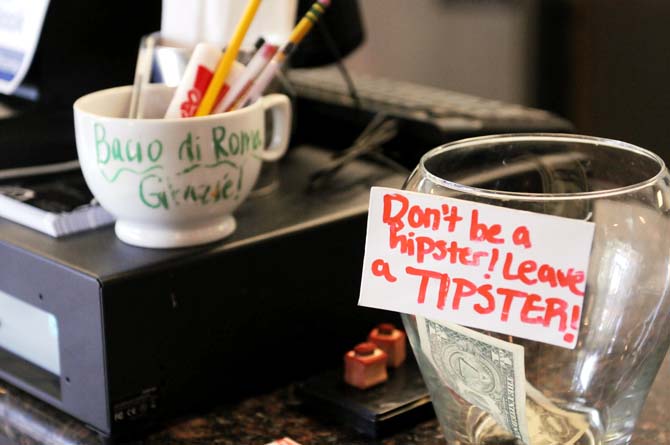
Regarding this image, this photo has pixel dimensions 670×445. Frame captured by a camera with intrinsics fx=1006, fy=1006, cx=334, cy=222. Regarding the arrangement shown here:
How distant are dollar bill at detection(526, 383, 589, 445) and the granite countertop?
0.28 feet

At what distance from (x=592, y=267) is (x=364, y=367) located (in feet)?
0.70

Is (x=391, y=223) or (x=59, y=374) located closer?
(x=391, y=223)

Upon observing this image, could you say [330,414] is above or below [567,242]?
below

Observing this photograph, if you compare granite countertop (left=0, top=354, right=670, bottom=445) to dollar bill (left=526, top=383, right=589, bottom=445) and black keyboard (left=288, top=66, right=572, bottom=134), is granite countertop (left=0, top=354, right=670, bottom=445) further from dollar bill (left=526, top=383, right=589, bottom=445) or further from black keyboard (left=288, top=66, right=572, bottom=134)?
black keyboard (left=288, top=66, right=572, bottom=134)

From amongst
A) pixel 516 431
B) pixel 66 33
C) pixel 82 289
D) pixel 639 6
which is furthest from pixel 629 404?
pixel 639 6

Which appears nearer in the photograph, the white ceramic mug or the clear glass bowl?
the clear glass bowl

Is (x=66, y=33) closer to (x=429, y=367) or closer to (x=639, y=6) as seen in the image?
(x=429, y=367)

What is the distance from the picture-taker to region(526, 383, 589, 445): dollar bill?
22.0 inches

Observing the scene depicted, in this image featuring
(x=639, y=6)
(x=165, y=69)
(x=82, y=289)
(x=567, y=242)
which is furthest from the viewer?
(x=639, y=6)

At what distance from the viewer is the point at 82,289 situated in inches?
24.7

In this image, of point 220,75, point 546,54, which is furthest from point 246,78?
point 546,54

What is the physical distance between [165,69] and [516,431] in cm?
38

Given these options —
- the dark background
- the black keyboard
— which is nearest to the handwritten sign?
the black keyboard

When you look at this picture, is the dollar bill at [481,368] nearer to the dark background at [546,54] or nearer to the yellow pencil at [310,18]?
the yellow pencil at [310,18]
